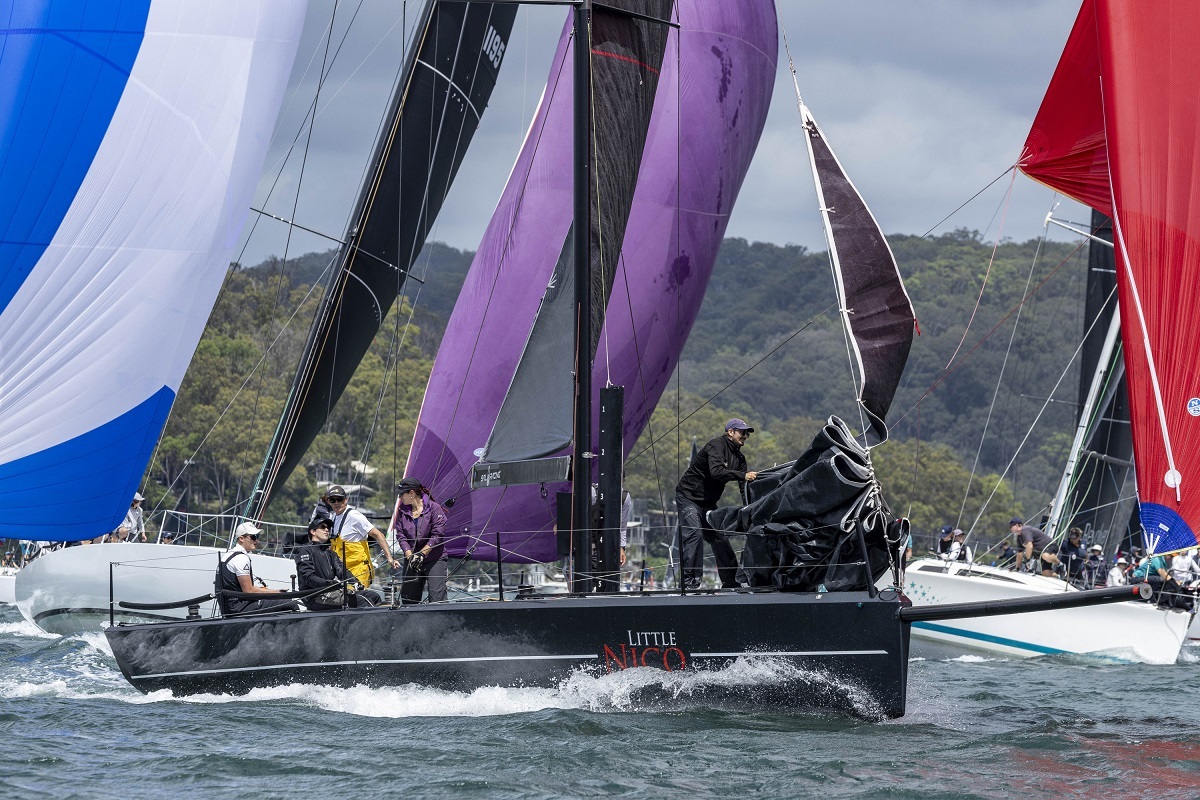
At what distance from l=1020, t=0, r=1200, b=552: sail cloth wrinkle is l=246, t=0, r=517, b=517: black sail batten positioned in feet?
21.6

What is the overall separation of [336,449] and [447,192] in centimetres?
3796

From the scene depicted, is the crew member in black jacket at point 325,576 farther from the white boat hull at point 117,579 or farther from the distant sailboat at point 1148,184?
the distant sailboat at point 1148,184

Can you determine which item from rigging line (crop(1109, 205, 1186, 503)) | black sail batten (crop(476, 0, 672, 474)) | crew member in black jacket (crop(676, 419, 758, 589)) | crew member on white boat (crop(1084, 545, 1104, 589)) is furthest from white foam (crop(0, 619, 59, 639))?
rigging line (crop(1109, 205, 1186, 503))

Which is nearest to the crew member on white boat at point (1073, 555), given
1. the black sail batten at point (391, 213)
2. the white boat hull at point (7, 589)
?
the black sail batten at point (391, 213)

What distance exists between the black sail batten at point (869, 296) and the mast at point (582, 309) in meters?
1.74

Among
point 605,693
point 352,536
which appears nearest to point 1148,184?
point 605,693

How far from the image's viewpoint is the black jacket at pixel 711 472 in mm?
9773

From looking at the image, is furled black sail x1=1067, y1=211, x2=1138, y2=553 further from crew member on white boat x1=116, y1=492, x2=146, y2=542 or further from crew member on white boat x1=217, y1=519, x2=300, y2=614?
crew member on white boat x1=217, y1=519, x2=300, y2=614

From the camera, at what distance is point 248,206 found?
37.3 feet

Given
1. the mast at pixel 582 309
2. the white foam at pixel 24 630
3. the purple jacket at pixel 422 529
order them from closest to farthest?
1. the mast at pixel 582 309
2. the purple jacket at pixel 422 529
3. the white foam at pixel 24 630

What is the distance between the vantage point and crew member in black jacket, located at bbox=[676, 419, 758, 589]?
31.6 ft

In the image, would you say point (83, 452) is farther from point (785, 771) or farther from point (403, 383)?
point (403, 383)

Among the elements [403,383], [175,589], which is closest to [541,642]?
[175,589]

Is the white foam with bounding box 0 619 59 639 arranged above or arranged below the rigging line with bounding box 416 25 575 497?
below
